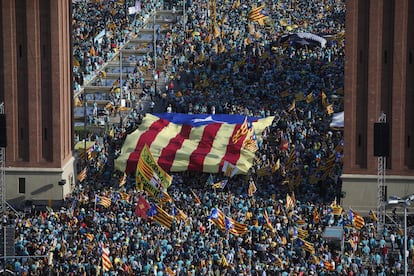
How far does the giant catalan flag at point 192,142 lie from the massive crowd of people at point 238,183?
31.9 inches

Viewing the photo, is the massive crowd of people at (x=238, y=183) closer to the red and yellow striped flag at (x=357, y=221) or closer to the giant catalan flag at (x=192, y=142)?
the red and yellow striped flag at (x=357, y=221)

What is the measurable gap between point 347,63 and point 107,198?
15519 mm

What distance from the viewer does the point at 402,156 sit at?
100125 millimetres

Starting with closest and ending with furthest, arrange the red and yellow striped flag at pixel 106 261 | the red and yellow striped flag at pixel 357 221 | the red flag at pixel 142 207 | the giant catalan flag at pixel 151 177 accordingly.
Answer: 1. the red and yellow striped flag at pixel 106 261
2. the red and yellow striped flag at pixel 357 221
3. the red flag at pixel 142 207
4. the giant catalan flag at pixel 151 177

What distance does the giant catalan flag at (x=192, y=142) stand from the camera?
347 feet

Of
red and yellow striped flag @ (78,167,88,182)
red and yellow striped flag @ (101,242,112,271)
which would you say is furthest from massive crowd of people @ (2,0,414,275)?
red and yellow striped flag @ (78,167,88,182)

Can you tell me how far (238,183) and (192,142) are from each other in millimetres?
6117

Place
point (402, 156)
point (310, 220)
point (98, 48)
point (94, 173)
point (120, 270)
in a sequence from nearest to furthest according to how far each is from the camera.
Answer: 1. point (120, 270)
2. point (310, 220)
3. point (402, 156)
4. point (94, 173)
5. point (98, 48)

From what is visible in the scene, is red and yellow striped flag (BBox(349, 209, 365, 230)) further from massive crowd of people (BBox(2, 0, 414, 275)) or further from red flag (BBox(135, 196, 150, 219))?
red flag (BBox(135, 196, 150, 219))

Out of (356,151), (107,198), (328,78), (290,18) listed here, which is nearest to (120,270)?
(107,198)

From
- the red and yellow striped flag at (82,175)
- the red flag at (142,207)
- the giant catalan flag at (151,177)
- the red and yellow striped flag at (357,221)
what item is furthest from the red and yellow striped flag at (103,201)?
the red and yellow striped flag at (357,221)

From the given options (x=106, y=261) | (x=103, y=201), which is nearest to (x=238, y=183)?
(x=103, y=201)

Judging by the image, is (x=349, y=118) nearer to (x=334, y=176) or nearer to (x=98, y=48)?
(x=334, y=176)

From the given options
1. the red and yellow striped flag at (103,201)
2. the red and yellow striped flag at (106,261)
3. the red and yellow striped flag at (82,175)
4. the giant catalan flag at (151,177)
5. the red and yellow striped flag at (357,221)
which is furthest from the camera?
the red and yellow striped flag at (82,175)
